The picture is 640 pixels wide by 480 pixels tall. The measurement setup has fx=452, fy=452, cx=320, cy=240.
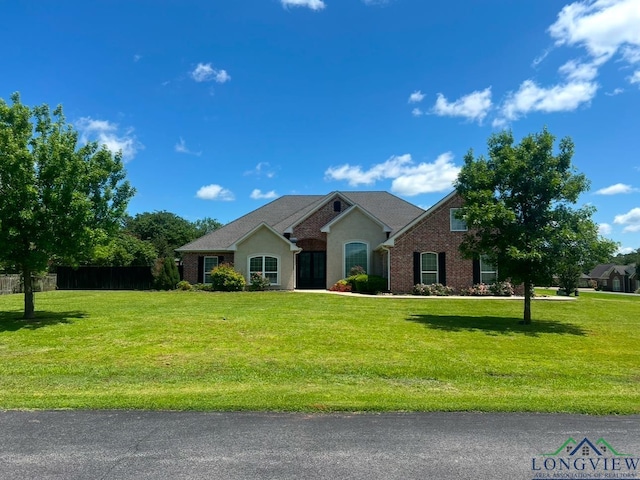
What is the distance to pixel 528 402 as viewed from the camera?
636 centimetres

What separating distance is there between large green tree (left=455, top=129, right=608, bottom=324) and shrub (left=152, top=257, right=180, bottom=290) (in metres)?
20.3

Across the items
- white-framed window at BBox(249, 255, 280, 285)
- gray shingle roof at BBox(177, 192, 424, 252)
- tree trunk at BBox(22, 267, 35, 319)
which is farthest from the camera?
gray shingle roof at BBox(177, 192, 424, 252)

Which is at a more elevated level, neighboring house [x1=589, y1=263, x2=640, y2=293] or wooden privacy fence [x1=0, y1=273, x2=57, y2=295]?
wooden privacy fence [x1=0, y1=273, x2=57, y2=295]

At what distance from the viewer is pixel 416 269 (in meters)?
25.2

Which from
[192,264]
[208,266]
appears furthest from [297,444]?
[192,264]

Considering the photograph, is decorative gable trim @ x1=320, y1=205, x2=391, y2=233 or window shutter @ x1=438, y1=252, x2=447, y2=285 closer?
window shutter @ x1=438, y1=252, x2=447, y2=285

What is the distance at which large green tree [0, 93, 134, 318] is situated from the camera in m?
12.8

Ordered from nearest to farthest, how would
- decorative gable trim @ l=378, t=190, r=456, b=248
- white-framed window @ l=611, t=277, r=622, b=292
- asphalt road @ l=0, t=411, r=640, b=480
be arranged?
asphalt road @ l=0, t=411, r=640, b=480 < decorative gable trim @ l=378, t=190, r=456, b=248 < white-framed window @ l=611, t=277, r=622, b=292

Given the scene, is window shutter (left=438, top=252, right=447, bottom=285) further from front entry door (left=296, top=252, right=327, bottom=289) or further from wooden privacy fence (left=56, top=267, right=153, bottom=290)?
wooden privacy fence (left=56, top=267, right=153, bottom=290)

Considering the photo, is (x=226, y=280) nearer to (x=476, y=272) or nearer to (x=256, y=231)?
(x=256, y=231)

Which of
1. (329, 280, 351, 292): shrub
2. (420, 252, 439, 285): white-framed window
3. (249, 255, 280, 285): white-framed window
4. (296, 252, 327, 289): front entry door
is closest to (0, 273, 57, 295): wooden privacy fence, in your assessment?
(249, 255, 280, 285): white-framed window

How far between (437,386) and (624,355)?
5.63m

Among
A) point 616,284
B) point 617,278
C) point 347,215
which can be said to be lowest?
point 616,284

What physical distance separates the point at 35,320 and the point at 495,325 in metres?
14.2
